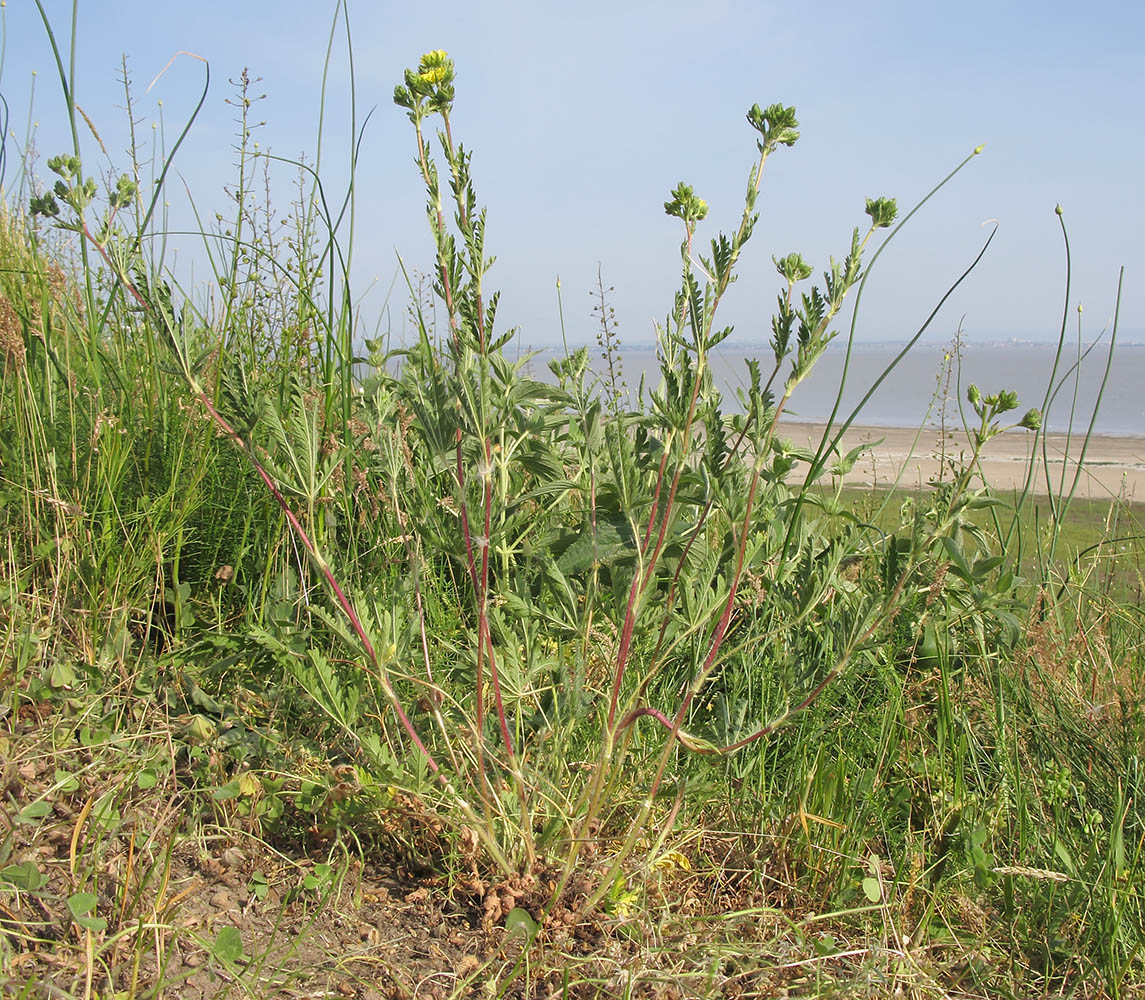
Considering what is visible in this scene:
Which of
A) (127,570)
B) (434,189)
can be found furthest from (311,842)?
(434,189)

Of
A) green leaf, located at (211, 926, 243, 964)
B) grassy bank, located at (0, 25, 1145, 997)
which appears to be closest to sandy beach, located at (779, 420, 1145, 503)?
grassy bank, located at (0, 25, 1145, 997)

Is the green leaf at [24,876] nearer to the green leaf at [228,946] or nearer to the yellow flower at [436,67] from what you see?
the green leaf at [228,946]

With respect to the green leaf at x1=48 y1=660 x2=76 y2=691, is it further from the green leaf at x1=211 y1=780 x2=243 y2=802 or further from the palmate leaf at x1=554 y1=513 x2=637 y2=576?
the palmate leaf at x1=554 y1=513 x2=637 y2=576

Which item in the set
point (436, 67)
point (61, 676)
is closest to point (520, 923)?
point (61, 676)

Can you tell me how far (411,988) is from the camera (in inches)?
57.1

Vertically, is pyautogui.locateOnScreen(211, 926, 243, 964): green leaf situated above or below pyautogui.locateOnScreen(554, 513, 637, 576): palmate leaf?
below

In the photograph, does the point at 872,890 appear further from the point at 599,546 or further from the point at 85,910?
the point at 85,910

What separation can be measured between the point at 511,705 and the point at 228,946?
72 cm

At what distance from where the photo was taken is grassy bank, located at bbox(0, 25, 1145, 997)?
4.87 feet

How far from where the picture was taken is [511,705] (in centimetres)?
196

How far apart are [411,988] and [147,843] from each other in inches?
21.7

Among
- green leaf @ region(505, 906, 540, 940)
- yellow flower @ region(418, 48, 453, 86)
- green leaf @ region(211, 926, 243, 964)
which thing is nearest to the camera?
yellow flower @ region(418, 48, 453, 86)

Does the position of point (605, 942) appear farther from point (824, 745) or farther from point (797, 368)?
point (797, 368)

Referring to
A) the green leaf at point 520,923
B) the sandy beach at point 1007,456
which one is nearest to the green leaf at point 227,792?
the green leaf at point 520,923
